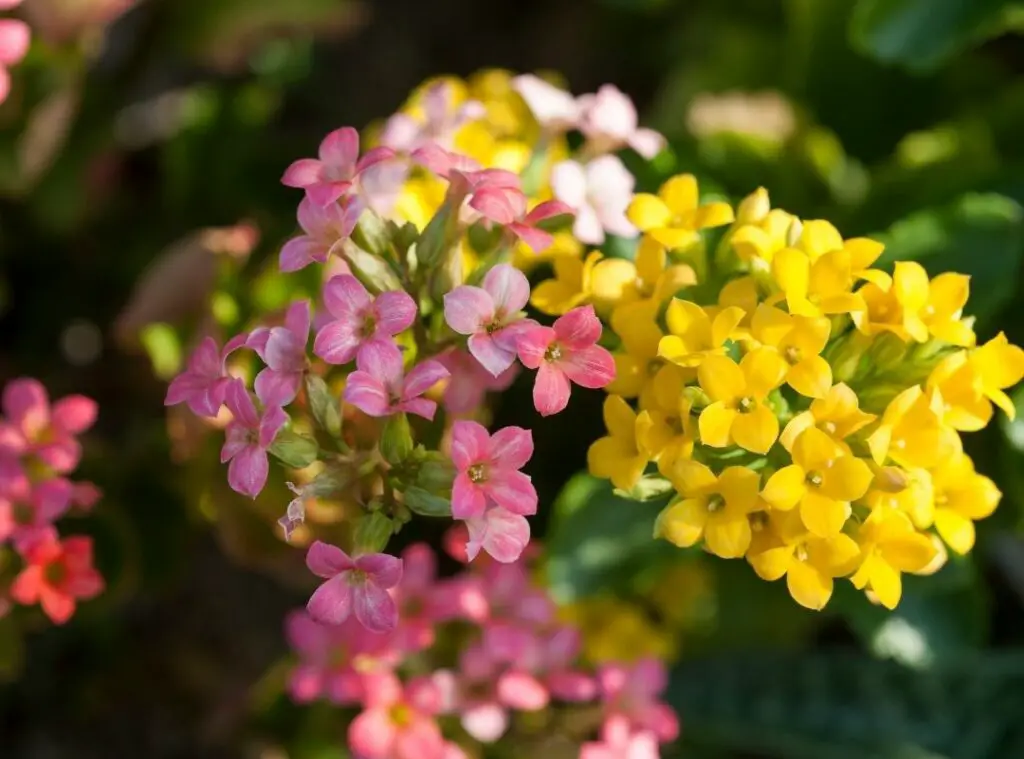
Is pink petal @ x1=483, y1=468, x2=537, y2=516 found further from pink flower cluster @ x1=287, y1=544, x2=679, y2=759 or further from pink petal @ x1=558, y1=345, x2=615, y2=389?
pink flower cluster @ x1=287, y1=544, x2=679, y2=759

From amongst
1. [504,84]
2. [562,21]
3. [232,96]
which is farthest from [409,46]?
[504,84]

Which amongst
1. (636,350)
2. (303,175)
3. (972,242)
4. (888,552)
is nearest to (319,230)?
(303,175)

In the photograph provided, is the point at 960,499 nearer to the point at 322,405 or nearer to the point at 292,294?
the point at 322,405

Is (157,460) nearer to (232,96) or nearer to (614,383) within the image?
(232,96)

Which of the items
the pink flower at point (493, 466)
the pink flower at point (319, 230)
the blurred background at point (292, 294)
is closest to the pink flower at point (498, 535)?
the pink flower at point (493, 466)

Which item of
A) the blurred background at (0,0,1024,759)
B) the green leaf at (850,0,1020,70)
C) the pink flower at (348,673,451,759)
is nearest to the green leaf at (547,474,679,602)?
the blurred background at (0,0,1024,759)
